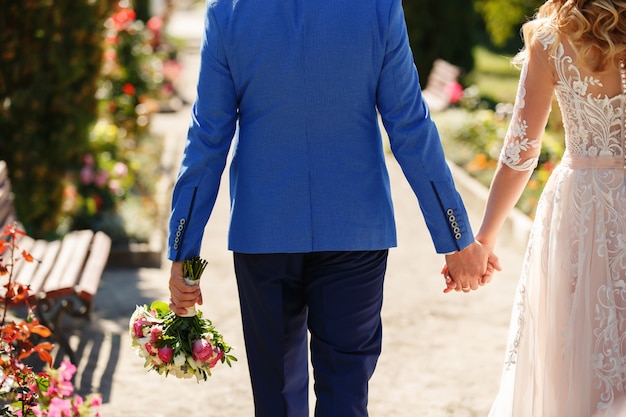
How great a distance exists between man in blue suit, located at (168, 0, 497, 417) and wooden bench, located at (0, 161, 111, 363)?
6.06 ft

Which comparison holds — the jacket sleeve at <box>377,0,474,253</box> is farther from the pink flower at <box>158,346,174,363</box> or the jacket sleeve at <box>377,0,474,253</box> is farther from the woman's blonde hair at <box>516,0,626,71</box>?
the pink flower at <box>158,346,174,363</box>

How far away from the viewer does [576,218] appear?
332cm

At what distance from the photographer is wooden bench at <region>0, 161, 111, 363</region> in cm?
512

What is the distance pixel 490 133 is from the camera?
10477 millimetres

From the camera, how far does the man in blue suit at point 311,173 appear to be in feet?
9.82

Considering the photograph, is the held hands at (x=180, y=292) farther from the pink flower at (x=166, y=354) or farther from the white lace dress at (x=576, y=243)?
the white lace dress at (x=576, y=243)

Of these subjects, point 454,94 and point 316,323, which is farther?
point 454,94

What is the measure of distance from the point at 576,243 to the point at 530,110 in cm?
45

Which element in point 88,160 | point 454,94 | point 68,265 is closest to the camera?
point 68,265

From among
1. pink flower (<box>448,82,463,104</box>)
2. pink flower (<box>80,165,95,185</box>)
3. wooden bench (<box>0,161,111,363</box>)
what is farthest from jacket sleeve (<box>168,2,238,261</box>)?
pink flower (<box>448,82,463,104</box>)

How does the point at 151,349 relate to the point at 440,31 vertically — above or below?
below

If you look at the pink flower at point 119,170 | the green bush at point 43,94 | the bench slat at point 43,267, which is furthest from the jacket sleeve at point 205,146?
the pink flower at point 119,170

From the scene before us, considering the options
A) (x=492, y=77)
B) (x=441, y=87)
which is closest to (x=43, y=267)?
(x=441, y=87)

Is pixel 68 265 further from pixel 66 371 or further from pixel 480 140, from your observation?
pixel 480 140
